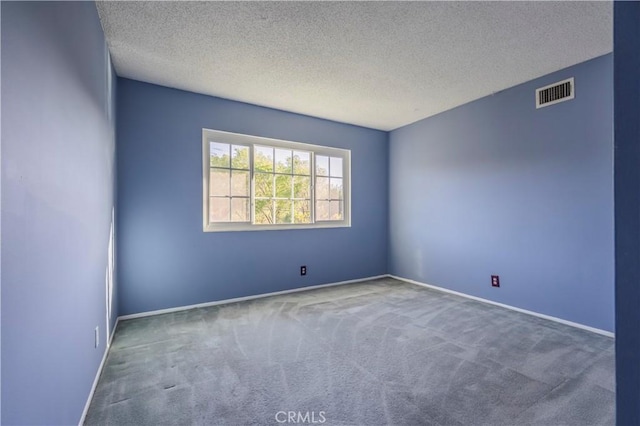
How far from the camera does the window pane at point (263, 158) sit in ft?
13.0

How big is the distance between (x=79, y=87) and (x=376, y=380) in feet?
8.12

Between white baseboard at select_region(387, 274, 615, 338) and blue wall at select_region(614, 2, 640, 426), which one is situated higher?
blue wall at select_region(614, 2, 640, 426)

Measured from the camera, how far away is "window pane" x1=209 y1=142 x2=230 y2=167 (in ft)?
12.0

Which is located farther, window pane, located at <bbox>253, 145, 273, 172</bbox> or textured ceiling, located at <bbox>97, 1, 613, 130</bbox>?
window pane, located at <bbox>253, 145, 273, 172</bbox>

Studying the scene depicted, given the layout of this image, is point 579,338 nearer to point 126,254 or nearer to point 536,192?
point 536,192

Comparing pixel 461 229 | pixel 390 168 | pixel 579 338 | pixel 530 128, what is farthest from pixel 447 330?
pixel 390 168

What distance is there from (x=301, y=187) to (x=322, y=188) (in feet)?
1.23

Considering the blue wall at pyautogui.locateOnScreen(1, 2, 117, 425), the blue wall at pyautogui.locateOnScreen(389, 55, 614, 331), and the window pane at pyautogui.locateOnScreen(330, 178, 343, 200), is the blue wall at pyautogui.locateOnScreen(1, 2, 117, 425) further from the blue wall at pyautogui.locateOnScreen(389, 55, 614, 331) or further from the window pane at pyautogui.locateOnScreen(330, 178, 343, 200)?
the blue wall at pyautogui.locateOnScreen(389, 55, 614, 331)

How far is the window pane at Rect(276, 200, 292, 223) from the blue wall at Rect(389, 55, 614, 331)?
1.91 meters

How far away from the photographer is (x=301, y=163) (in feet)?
14.3

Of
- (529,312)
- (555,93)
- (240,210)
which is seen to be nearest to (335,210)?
(240,210)

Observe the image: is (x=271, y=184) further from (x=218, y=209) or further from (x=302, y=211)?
(x=218, y=209)

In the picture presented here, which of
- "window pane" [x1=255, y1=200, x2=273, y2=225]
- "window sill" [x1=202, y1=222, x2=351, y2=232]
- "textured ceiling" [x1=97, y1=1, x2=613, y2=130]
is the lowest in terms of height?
"window sill" [x1=202, y1=222, x2=351, y2=232]

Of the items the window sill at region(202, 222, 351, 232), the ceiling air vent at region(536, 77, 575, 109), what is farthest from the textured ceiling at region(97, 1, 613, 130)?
the window sill at region(202, 222, 351, 232)
